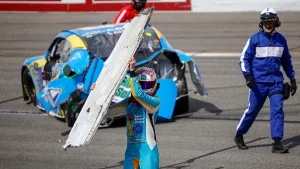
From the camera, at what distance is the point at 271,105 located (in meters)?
10.5

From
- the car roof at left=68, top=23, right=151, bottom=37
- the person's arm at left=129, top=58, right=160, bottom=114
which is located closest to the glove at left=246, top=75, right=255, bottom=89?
the person's arm at left=129, top=58, right=160, bottom=114

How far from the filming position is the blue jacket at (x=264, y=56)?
1050cm

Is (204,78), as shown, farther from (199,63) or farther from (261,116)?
(261,116)

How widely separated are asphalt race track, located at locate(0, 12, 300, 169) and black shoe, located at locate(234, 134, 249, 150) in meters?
0.10

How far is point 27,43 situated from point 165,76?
9.35 meters

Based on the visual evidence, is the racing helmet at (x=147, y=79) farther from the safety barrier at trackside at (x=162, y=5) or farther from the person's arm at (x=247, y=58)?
the safety barrier at trackside at (x=162, y=5)

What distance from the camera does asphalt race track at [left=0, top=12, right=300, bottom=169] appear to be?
404 inches

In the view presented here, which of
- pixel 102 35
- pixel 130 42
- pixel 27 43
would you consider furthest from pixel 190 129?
pixel 27 43

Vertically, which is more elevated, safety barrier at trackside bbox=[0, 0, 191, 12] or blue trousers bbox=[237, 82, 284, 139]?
blue trousers bbox=[237, 82, 284, 139]

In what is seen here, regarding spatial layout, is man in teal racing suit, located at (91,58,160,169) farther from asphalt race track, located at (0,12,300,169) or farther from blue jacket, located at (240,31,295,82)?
blue jacket, located at (240,31,295,82)

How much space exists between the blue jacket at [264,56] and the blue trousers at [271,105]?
11cm

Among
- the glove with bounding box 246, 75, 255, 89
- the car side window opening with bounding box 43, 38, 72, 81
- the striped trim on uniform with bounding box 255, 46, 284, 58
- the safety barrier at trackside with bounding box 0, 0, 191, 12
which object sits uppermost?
the striped trim on uniform with bounding box 255, 46, 284, 58

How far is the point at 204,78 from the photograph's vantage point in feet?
52.5

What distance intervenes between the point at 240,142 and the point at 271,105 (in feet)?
2.48
